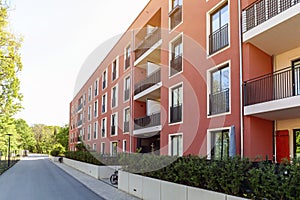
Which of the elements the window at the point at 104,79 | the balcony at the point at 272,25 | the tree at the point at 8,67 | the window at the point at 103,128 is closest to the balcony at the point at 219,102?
the balcony at the point at 272,25

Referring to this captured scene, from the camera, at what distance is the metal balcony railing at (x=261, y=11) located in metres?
10.6

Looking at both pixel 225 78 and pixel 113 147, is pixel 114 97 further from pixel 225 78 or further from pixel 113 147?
pixel 225 78

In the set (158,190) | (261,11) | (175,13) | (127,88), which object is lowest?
(158,190)

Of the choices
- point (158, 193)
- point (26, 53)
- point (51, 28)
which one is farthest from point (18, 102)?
point (158, 193)

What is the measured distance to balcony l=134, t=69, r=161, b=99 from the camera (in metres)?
19.6

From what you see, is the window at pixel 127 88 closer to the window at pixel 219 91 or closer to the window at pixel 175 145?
the window at pixel 175 145

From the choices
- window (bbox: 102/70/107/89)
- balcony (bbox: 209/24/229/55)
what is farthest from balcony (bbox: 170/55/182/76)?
window (bbox: 102/70/107/89)

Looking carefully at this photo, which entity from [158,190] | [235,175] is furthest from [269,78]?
[158,190]

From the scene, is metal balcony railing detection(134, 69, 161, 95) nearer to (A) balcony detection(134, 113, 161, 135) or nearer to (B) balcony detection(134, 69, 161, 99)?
(B) balcony detection(134, 69, 161, 99)

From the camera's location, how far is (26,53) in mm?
20812

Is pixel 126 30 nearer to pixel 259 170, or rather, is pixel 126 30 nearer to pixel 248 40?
pixel 248 40

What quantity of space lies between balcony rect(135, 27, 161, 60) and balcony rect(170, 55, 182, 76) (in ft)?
9.27

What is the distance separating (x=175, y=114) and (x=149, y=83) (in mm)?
4756

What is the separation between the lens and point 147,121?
21031 millimetres
